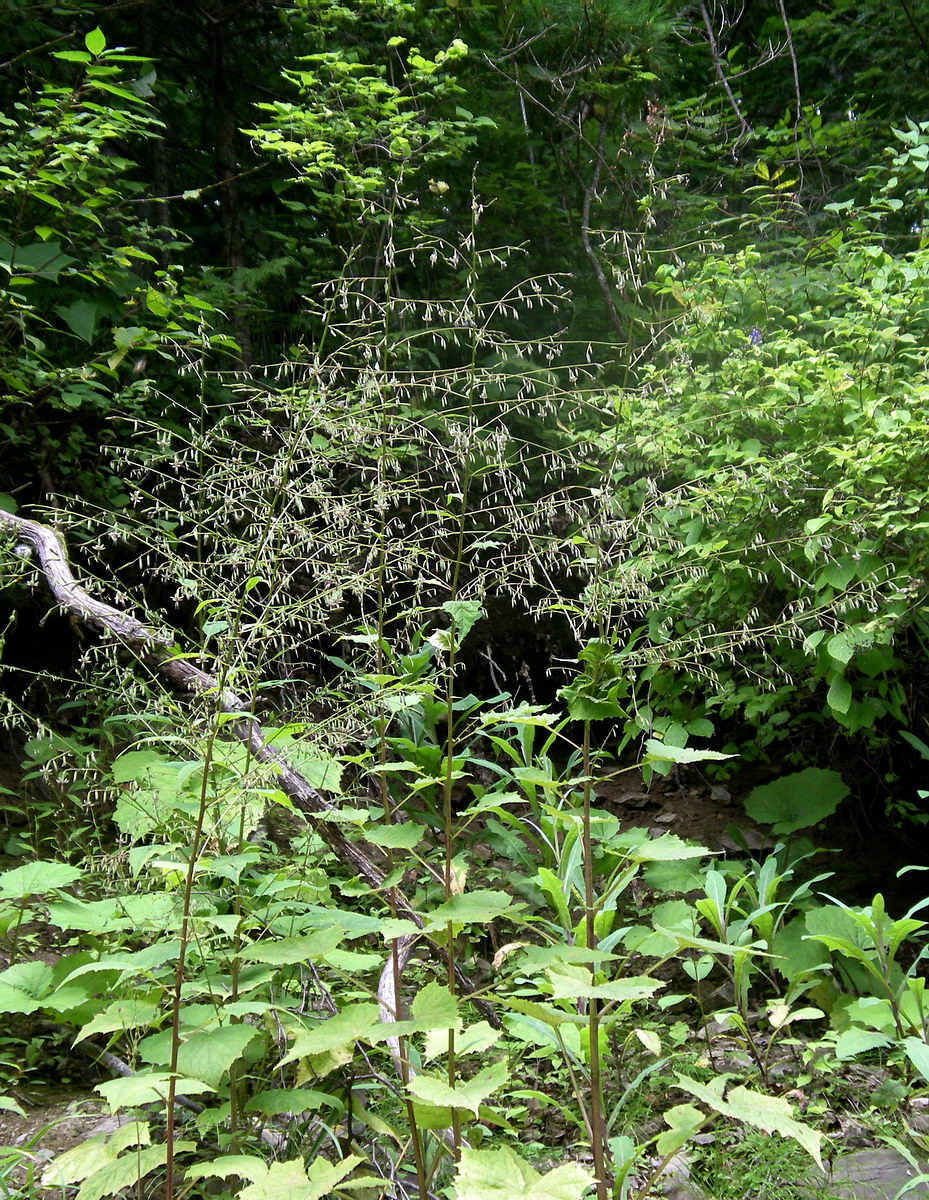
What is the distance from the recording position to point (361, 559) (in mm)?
4180

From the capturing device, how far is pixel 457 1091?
116cm

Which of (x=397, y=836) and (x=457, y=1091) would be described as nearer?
(x=457, y=1091)

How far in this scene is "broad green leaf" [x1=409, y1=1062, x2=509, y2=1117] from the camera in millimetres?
1121

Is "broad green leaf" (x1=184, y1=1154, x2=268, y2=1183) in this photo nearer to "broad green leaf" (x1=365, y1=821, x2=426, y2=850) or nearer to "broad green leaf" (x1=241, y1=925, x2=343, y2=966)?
"broad green leaf" (x1=241, y1=925, x2=343, y2=966)

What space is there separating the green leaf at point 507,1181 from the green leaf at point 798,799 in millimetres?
2135

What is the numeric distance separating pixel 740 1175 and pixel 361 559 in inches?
119

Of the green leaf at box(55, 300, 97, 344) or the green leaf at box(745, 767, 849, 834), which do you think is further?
the green leaf at box(55, 300, 97, 344)

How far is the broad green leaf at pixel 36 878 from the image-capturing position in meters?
1.92

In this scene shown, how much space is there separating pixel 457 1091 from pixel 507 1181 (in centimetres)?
13

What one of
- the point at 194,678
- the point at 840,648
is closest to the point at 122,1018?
the point at 194,678

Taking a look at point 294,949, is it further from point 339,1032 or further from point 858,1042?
point 858,1042

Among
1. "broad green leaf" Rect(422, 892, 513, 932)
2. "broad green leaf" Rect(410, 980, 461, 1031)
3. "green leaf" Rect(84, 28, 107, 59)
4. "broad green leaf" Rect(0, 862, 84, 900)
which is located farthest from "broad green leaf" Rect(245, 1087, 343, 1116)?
"green leaf" Rect(84, 28, 107, 59)

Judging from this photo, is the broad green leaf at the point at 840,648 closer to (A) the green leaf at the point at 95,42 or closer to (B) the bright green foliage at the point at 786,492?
(B) the bright green foliage at the point at 786,492

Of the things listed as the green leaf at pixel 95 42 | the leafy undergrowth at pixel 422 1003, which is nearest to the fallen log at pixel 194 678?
the leafy undergrowth at pixel 422 1003
